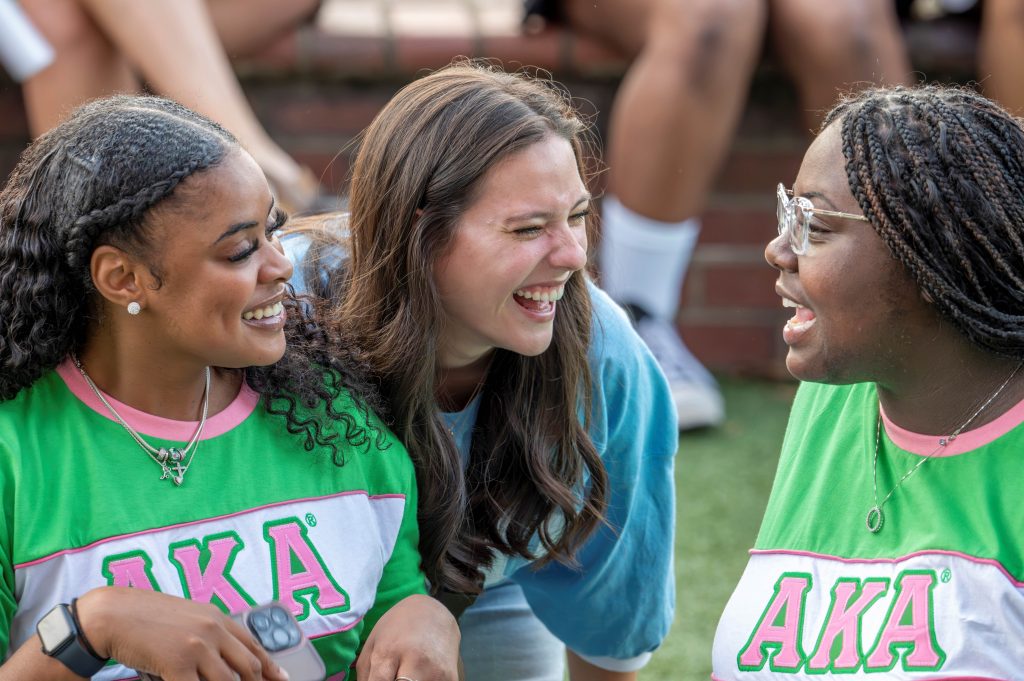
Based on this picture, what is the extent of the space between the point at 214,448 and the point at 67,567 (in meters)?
0.26

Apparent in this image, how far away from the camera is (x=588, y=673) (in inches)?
106

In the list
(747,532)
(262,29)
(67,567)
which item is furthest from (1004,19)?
(67,567)

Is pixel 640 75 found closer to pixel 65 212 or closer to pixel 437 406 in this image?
pixel 437 406

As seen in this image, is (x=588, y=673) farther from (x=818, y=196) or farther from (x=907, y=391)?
(x=818, y=196)

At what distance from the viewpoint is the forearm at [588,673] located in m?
2.66

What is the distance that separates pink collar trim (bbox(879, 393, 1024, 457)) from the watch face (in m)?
1.17

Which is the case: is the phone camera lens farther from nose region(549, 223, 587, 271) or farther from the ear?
nose region(549, 223, 587, 271)

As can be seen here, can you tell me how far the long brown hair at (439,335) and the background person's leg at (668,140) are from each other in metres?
1.41

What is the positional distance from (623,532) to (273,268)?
0.95 meters

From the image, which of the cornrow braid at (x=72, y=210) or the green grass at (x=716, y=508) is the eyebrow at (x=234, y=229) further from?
the green grass at (x=716, y=508)

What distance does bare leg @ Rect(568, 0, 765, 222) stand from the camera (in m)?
3.68

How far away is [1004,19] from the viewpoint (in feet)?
12.5

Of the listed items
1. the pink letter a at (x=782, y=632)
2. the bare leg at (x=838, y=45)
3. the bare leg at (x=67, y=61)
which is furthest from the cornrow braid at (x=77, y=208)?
the bare leg at (x=838, y=45)

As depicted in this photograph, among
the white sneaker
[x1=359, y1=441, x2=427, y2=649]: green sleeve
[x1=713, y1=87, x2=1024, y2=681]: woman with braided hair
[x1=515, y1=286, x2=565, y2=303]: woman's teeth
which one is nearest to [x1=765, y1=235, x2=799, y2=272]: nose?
[x1=713, y1=87, x2=1024, y2=681]: woman with braided hair
